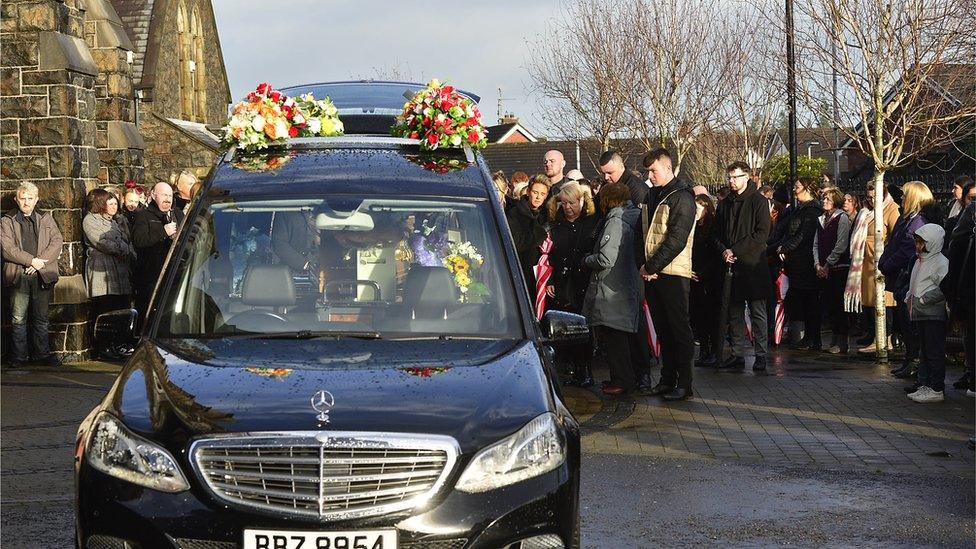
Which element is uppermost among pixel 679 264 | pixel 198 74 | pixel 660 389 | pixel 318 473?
pixel 198 74

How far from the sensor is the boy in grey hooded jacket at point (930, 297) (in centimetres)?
1180

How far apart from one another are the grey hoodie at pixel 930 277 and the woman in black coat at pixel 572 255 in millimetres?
3051

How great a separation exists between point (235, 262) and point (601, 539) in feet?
8.00

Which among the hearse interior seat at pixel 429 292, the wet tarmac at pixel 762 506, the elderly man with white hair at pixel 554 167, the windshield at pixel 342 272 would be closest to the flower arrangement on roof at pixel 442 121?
the windshield at pixel 342 272

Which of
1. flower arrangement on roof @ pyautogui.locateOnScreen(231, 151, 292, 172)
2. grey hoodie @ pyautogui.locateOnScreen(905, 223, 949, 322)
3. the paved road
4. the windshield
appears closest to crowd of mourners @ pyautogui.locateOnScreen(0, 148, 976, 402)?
grey hoodie @ pyautogui.locateOnScreen(905, 223, 949, 322)

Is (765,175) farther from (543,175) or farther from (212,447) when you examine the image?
(212,447)

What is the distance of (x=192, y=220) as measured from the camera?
654cm

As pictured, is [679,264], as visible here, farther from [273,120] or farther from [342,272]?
[342,272]

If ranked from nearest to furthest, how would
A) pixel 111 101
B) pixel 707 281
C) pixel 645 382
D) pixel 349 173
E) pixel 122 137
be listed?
pixel 349 173 → pixel 645 382 → pixel 707 281 → pixel 122 137 → pixel 111 101

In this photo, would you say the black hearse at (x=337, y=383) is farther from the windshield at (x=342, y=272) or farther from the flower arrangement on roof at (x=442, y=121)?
the flower arrangement on roof at (x=442, y=121)

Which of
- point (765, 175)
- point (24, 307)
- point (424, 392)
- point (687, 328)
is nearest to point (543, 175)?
point (687, 328)

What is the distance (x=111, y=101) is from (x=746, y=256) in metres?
11.1

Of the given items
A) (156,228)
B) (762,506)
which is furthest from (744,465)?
(156,228)

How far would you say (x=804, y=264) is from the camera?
16562 mm
